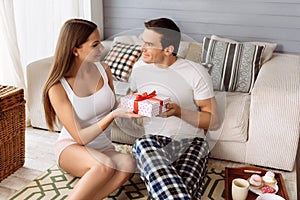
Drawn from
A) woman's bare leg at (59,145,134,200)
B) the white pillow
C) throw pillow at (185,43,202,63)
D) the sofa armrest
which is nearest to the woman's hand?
woman's bare leg at (59,145,134,200)

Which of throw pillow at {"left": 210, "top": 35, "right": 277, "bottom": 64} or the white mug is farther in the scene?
throw pillow at {"left": 210, "top": 35, "right": 277, "bottom": 64}

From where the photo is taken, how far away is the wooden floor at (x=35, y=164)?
226 centimetres

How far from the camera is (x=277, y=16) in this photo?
10.3 ft

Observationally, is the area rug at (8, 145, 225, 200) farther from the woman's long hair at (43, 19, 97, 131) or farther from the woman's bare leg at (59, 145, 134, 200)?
the woman's long hair at (43, 19, 97, 131)

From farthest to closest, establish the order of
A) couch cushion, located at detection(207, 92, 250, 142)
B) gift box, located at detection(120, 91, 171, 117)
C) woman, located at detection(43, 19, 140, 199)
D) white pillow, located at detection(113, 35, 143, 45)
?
couch cushion, located at detection(207, 92, 250, 142), white pillow, located at detection(113, 35, 143, 45), woman, located at detection(43, 19, 140, 199), gift box, located at detection(120, 91, 171, 117)

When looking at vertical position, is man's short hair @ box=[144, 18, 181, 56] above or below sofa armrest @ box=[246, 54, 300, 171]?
above

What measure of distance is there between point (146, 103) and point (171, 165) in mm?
366

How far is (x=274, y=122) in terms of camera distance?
2.37 metres

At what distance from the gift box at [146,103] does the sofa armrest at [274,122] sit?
73 cm

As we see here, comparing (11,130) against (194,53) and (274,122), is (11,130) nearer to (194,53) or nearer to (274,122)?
(194,53)

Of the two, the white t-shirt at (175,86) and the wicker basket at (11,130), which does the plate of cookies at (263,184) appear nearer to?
the white t-shirt at (175,86)

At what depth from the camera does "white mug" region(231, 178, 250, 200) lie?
6.57 feet

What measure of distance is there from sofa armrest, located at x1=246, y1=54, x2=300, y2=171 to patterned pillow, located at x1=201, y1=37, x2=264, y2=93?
0.27 metres

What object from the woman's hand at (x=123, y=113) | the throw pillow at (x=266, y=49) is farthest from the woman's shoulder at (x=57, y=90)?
the throw pillow at (x=266, y=49)
